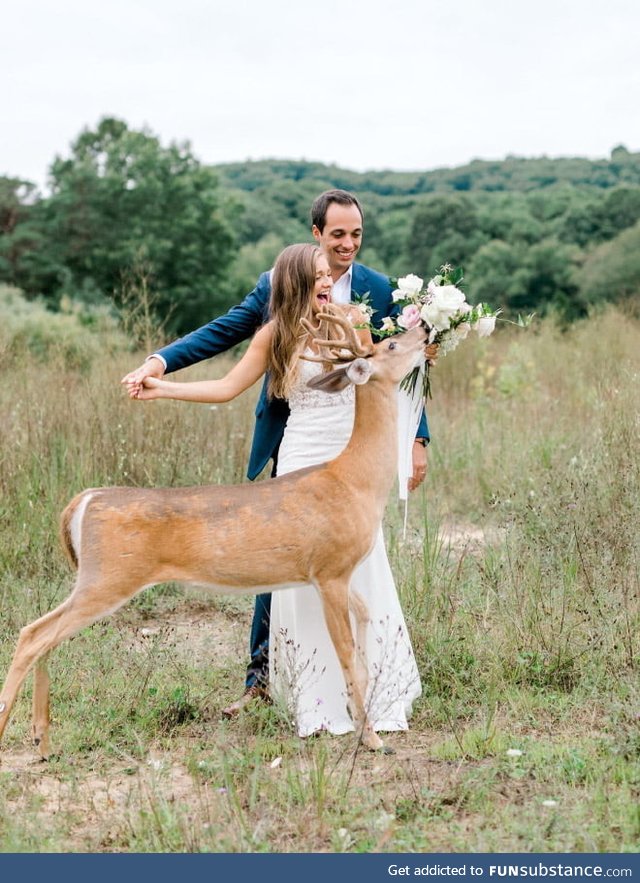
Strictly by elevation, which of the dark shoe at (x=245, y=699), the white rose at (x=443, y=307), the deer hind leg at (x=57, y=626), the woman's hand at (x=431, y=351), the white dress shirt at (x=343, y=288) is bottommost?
the dark shoe at (x=245, y=699)

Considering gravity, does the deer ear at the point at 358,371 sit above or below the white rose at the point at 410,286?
below

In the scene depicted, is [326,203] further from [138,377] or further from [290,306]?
[138,377]

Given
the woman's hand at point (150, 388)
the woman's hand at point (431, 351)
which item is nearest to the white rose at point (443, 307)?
the woman's hand at point (431, 351)

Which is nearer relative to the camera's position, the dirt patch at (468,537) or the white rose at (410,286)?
the white rose at (410,286)

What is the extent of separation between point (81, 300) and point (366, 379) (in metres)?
27.0

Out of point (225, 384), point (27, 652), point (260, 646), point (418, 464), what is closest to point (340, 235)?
point (225, 384)

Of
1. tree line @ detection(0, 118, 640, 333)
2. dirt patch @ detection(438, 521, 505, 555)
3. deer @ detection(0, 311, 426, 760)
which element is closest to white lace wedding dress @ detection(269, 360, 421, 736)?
deer @ detection(0, 311, 426, 760)

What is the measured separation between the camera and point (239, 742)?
14.9 feet

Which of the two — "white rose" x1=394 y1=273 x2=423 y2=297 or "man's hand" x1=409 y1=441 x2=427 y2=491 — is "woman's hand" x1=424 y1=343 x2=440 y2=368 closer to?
"white rose" x1=394 y1=273 x2=423 y2=297

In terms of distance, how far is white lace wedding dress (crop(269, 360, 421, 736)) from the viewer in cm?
491

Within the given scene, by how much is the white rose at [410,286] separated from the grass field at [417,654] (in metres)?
1.66

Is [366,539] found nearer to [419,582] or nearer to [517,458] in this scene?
[419,582]

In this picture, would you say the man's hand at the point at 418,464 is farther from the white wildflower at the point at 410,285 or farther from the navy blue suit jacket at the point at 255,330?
Answer: the white wildflower at the point at 410,285

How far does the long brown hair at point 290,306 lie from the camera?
15.7 feet
